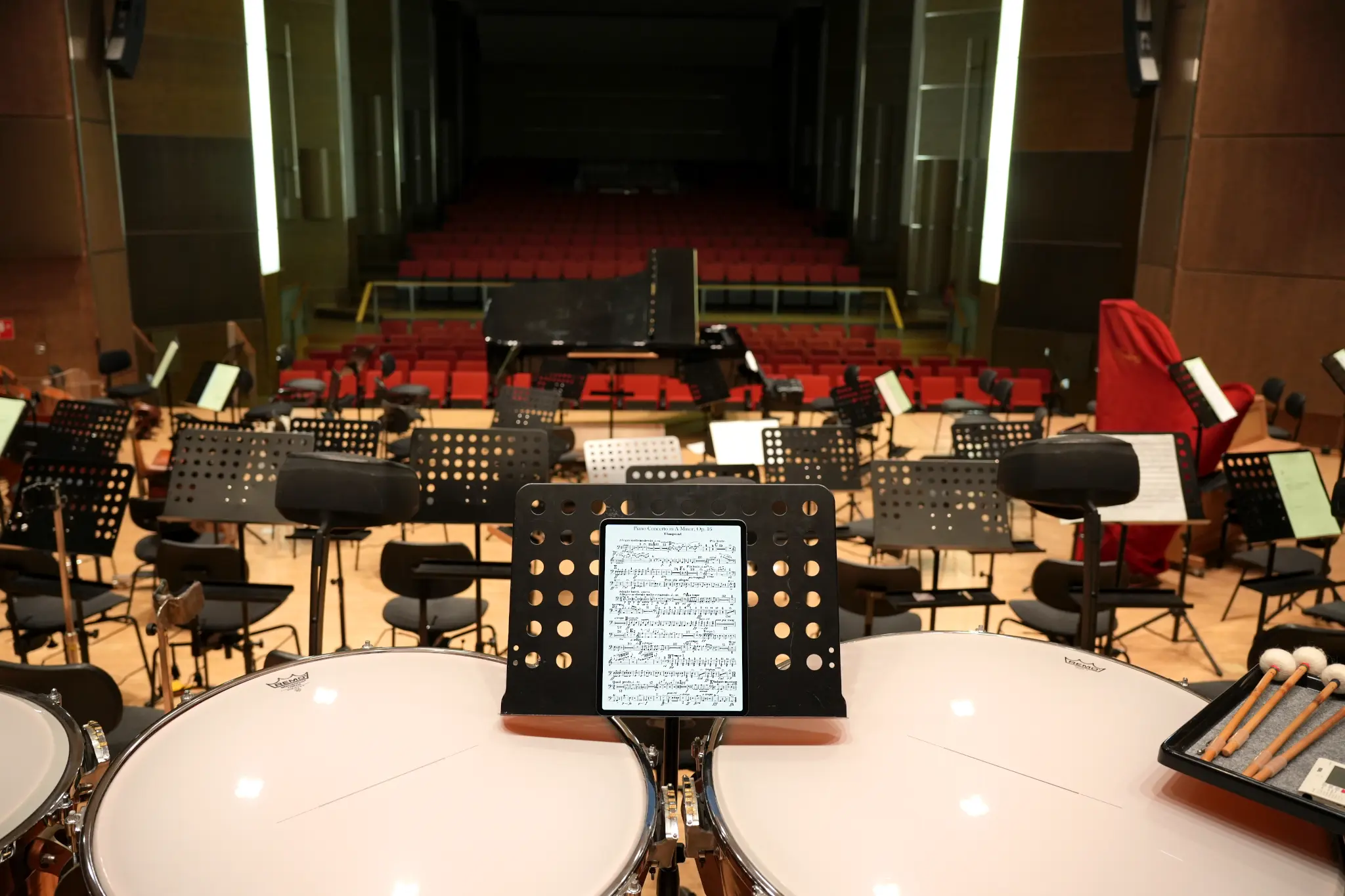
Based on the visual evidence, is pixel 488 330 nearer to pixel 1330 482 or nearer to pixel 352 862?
pixel 1330 482

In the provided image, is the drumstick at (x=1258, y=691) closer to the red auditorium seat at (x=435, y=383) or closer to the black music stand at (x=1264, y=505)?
the black music stand at (x=1264, y=505)

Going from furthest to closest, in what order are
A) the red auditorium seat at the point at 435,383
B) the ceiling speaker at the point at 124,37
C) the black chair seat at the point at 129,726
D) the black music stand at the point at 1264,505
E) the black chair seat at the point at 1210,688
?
1. the red auditorium seat at the point at 435,383
2. the ceiling speaker at the point at 124,37
3. the black music stand at the point at 1264,505
4. the black chair seat at the point at 1210,688
5. the black chair seat at the point at 129,726

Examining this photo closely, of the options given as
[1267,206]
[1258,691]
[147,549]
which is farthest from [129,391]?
[1267,206]

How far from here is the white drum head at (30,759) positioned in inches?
63.5

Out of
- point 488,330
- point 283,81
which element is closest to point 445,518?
point 488,330

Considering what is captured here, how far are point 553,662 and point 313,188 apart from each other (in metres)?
14.1

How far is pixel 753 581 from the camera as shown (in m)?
1.83

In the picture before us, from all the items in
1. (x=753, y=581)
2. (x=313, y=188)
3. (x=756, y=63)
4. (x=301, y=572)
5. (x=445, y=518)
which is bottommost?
(x=301, y=572)

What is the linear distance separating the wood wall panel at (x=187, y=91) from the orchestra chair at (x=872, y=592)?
10021 millimetres

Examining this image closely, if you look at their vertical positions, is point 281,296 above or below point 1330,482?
above

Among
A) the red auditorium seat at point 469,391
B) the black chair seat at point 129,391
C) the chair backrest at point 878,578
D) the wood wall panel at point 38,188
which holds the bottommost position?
the red auditorium seat at point 469,391

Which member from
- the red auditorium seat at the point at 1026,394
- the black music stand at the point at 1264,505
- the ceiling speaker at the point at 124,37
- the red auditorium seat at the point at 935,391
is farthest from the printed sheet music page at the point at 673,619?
the ceiling speaker at the point at 124,37

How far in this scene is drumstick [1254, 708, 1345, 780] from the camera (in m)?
1.53

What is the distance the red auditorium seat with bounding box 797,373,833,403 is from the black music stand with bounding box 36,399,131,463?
6.53 m
